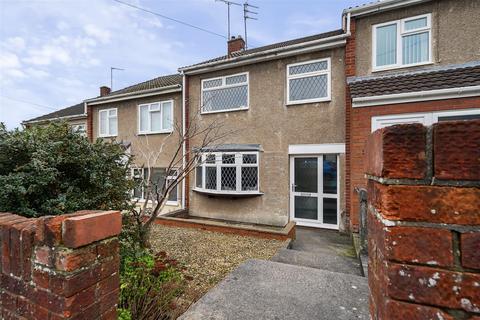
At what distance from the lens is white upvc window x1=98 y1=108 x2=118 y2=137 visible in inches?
507

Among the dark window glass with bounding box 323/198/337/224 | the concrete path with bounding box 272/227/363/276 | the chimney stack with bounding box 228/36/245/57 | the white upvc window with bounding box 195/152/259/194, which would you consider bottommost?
the concrete path with bounding box 272/227/363/276

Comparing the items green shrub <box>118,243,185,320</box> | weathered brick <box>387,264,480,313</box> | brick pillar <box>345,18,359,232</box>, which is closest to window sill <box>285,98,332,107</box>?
brick pillar <box>345,18,359,232</box>

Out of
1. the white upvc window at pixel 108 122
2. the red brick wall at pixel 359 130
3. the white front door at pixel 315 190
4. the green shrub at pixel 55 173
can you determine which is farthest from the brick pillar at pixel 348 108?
the white upvc window at pixel 108 122

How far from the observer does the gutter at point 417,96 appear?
605cm

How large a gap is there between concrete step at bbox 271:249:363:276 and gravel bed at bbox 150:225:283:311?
0.49 m

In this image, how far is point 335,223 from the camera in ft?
25.8

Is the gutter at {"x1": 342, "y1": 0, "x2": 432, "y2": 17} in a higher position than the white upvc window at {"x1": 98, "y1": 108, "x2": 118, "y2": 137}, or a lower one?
higher

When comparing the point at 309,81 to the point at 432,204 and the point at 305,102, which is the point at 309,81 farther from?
the point at 432,204

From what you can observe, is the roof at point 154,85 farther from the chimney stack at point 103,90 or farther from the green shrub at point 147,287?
the green shrub at point 147,287

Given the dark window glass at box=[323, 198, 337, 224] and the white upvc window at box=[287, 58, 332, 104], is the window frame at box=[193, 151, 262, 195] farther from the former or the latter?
the white upvc window at box=[287, 58, 332, 104]

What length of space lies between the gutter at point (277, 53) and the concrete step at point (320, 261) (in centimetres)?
634

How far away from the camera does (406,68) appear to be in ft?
23.7

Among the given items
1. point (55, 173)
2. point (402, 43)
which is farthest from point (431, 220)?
point (402, 43)

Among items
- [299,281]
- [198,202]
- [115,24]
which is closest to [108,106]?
[115,24]
